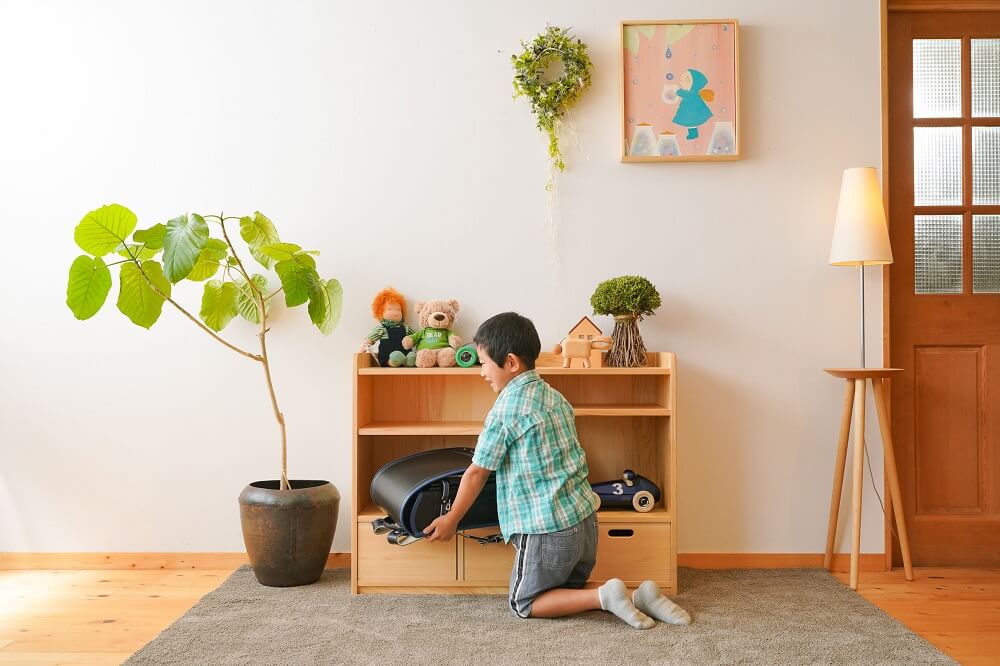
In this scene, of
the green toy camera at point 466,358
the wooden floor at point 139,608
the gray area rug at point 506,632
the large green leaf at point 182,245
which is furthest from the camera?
the green toy camera at point 466,358

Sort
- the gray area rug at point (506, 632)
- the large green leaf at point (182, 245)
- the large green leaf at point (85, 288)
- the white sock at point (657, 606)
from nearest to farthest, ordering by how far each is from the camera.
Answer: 1. the gray area rug at point (506, 632)
2. the white sock at point (657, 606)
3. the large green leaf at point (182, 245)
4. the large green leaf at point (85, 288)

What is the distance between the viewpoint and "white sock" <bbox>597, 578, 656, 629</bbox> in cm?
223

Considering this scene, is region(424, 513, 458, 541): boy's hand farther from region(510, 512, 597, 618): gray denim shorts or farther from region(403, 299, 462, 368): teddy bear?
region(403, 299, 462, 368): teddy bear

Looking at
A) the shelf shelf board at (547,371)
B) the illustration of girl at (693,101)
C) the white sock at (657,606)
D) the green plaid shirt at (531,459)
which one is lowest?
the white sock at (657,606)

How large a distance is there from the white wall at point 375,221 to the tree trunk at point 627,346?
0.19 metres

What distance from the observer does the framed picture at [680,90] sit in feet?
9.69

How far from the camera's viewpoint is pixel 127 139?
3.05 m

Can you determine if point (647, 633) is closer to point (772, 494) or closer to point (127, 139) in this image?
point (772, 494)

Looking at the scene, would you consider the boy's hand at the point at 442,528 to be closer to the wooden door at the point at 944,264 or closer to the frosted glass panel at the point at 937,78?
the wooden door at the point at 944,264

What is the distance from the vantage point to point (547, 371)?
8.82 ft

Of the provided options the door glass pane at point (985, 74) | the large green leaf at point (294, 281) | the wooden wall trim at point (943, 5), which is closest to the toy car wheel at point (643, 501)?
the large green leaf at point (294, 281)

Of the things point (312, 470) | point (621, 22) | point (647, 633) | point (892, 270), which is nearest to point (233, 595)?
point (312, 470)

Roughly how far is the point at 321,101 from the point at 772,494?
7.13 feet

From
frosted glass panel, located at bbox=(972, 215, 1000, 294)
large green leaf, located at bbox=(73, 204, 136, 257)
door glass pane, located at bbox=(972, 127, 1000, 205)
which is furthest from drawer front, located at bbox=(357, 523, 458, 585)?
door glass pane, located at bbox=(972, 127, 1000, 205)
